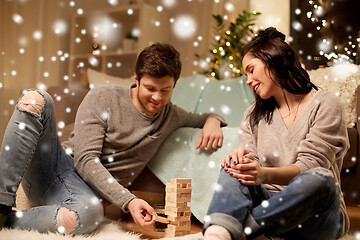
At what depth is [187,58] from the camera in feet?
10.4

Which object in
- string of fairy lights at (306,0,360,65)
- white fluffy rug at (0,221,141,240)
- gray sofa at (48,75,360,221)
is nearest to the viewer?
white fluffy rug at (0,221,141,240)

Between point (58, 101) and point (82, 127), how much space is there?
A: 0.78 m

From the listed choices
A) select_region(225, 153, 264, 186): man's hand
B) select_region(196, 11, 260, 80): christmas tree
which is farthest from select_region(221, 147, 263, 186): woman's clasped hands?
select_region(196, 11, 260, 80): christmas tree

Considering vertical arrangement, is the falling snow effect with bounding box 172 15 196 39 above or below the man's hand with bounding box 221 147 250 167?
above

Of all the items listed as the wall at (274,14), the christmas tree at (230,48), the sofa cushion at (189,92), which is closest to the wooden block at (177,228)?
the sofa cushion at (189,92)

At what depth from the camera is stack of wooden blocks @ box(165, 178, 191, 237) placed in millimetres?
1289

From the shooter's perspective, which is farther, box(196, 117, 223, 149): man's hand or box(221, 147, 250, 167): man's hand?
box(196, 117, 223, 149): man's hand

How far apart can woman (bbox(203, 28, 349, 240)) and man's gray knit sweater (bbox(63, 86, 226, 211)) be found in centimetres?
32

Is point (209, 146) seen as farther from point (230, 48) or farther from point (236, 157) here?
point (230, 48)

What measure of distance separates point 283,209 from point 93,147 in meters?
0.64

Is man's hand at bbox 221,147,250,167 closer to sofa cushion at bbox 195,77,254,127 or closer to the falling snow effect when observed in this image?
sofa cushion at bbox 195,77,254,127

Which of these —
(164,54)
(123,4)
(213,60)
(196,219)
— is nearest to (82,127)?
(164,54)

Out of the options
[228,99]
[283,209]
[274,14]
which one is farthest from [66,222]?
[274,14]

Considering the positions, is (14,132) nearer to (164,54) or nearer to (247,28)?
(164,54)
